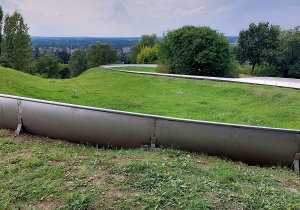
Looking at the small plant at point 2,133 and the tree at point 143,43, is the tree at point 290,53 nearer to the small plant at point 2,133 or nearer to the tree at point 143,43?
the tree at point 143,43

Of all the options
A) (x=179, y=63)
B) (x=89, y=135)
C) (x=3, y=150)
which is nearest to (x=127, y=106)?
(x=89, y=135)

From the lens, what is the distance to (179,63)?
18.2 m

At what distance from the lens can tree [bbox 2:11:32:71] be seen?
28594mm

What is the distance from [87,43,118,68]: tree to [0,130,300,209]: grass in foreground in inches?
1820

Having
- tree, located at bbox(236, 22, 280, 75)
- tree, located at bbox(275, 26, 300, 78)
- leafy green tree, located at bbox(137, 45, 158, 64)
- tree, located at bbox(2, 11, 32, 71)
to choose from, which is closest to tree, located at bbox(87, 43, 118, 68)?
leafy green tree, located at bbox(137, 45, 158, 64)

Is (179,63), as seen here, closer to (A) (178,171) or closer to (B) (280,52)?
(A) (178,171)

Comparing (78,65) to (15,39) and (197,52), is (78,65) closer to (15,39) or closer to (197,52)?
(15,39)

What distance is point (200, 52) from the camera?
55.2 feet

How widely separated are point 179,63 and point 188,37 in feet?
6.67

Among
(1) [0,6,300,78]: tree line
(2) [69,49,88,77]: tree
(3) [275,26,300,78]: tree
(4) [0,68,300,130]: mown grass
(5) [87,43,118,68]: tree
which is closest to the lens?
(4) [0,68,300,130]: mown grass

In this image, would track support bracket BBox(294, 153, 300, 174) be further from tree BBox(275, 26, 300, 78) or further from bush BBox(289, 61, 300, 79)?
tree BBox(275, 26, 300, 78)

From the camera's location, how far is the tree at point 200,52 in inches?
664

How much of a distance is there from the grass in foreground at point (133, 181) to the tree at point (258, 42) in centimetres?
3212

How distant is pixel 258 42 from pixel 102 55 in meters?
29.7
